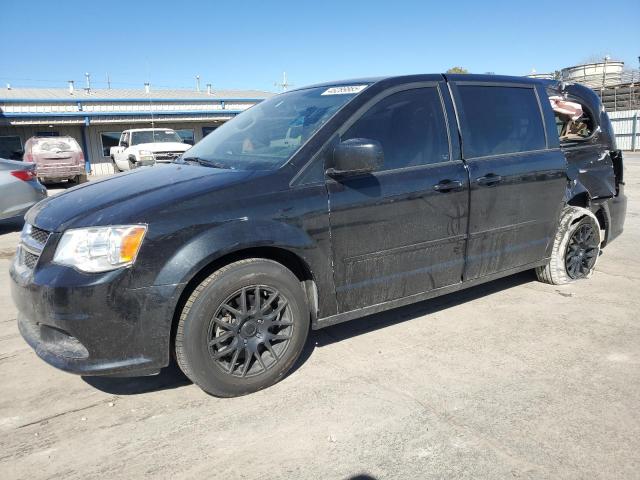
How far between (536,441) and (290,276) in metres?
1.58

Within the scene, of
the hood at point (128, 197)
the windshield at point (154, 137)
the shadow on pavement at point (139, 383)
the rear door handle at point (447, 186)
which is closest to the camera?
the hood at point (128, 197)

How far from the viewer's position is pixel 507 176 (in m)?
4.05

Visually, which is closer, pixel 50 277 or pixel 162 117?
pixel 50 277

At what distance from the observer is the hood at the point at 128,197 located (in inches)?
109

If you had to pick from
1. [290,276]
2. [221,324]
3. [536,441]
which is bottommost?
[536,441]

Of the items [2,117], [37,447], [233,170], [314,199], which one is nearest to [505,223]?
[314,199]

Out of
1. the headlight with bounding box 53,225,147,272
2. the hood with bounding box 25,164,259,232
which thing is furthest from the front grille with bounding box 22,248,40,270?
the headlight with bounding box 53,225,147,272

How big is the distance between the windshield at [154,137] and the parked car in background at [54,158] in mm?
2323

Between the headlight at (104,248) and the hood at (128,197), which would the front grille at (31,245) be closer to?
the hood at (128,197)

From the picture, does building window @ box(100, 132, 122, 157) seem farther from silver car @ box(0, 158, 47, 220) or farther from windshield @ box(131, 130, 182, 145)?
silver car @ box(0, 158, 47, 220)

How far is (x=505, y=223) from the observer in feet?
13.5

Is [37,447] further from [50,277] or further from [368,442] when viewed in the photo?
[368,442]

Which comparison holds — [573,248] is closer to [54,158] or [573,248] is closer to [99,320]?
[99,320]

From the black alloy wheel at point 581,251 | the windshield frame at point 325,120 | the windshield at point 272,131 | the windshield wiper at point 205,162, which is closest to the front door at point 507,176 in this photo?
the black alloy wheel at point 581,251
